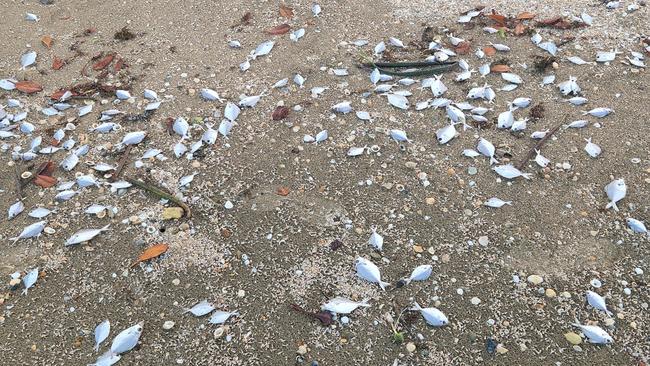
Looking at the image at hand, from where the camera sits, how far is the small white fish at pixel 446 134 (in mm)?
3576

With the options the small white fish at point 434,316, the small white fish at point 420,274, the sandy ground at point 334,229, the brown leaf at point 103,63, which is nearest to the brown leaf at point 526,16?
the sandy ground at point 334,229

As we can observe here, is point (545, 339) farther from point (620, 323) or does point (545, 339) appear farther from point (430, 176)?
point (430, 176)

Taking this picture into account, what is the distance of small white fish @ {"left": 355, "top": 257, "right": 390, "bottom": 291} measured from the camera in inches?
113

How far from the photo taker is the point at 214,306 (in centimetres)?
282

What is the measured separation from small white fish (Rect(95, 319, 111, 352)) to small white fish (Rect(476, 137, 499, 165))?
8.12ft

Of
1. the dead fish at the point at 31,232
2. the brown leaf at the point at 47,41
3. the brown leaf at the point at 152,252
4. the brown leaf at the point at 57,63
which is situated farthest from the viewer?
the brown leaf at the point at 47,41

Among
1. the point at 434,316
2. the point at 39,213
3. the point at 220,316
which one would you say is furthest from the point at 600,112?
the point at 39,213

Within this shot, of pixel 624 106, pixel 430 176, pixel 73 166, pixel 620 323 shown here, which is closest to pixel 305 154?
pixel 430 176

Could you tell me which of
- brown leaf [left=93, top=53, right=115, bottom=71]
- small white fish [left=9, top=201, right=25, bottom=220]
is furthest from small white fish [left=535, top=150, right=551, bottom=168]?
brown leaf [left=93, top=53, right=115, bottom=71]

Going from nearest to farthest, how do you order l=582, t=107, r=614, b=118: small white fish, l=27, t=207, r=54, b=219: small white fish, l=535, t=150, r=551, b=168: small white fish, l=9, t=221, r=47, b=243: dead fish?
1. l=9, t=221, r=47, b=243: dead fish
2. l=27, t=207, r=54, b=219: small white fish
3. l=535, t=150, r=551, b=168: small white fish
4. l=582, t=107, r=614, b=118: small white fish

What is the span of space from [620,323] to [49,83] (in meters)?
4.35

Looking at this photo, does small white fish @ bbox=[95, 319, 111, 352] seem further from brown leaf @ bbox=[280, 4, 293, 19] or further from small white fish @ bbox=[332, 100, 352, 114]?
brown leaf @ bbox=[280, 4, 293, 19]

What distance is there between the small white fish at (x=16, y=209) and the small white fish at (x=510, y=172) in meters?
3.01

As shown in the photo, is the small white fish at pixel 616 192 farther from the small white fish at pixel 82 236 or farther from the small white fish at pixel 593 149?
the small white fish at pixel 82 236
